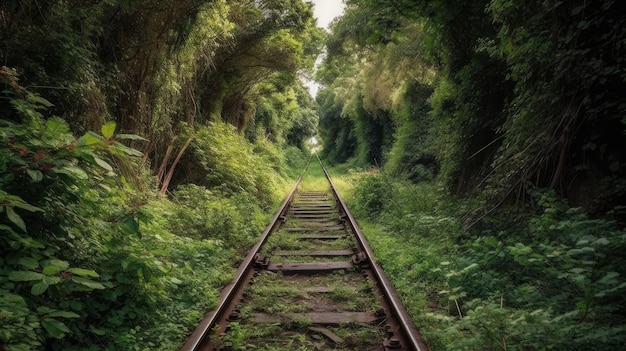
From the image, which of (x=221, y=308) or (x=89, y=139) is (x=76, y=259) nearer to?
(x=89, y=139)

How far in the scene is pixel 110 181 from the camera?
3473 mm

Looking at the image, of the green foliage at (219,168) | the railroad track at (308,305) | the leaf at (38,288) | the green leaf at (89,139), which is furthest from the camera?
the green foliage at (219,168)

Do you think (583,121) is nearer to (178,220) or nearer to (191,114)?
(178,220)

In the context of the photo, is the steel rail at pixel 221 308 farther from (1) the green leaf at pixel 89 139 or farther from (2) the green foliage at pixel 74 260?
(1) the green leaf at pixel 89 139

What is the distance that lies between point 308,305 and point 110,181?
2322 millimetres

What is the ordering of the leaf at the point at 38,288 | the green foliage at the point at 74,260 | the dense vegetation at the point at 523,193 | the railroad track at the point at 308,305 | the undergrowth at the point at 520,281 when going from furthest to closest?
the railroad track at the point at 308,305
the dense vegetation at the point at 523,193
the undergrowth at the point at 520,281
the green foliage at the point at 74,260
the leaf at the point at 38,288

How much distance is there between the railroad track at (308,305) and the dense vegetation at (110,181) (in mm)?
298

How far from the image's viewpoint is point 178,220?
638cm

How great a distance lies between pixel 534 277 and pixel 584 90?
210cm

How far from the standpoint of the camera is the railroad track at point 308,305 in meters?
3.29

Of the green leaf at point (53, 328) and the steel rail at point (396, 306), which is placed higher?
the green leaf at point (53, 328)

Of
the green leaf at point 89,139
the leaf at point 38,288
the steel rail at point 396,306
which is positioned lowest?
the steel rail at point 396,306

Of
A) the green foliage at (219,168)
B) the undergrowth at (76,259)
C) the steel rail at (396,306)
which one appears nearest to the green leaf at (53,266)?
the undergrowth at (76,259)

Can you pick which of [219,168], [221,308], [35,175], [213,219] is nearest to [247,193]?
[219,168]
